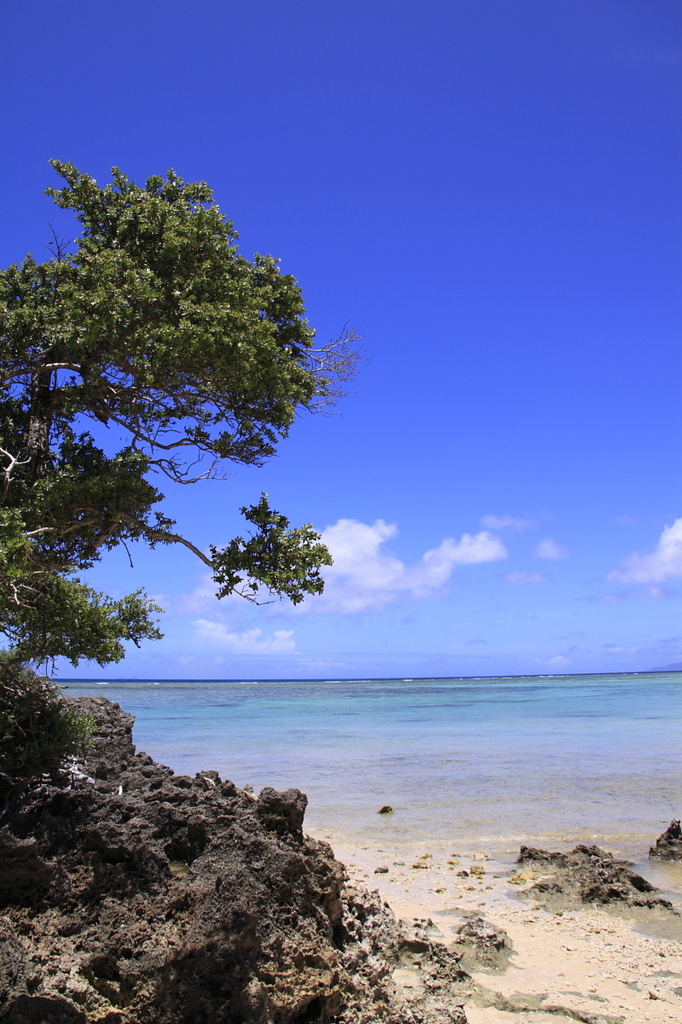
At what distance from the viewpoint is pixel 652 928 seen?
668cm

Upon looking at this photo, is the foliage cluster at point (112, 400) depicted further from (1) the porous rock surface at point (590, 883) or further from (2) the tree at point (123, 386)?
(1) the porous rock surface at point (590, 883)

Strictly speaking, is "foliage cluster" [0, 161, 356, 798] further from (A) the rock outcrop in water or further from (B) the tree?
(A) the rock outcrop in water

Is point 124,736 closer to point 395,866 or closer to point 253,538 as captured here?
point 253,538

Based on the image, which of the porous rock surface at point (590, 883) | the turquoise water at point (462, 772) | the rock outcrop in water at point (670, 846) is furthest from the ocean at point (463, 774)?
the porous rock surface at point (590, 883)

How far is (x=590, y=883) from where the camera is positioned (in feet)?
25.0

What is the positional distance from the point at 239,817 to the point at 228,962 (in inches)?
40.6

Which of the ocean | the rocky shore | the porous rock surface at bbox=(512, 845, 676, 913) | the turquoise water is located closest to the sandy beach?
the rocky shore

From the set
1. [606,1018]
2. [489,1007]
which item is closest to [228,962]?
[489,1007]

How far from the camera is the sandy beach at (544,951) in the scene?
16.5 ft

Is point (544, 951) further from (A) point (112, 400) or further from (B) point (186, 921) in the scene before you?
(A) point (112, 400)

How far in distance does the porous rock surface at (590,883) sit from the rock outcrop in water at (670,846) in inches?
28.4

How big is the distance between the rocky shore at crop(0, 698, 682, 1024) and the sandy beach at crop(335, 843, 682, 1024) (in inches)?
0.9

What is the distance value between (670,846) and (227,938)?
7.07 m

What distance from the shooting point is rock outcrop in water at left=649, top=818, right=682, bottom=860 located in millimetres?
8875
